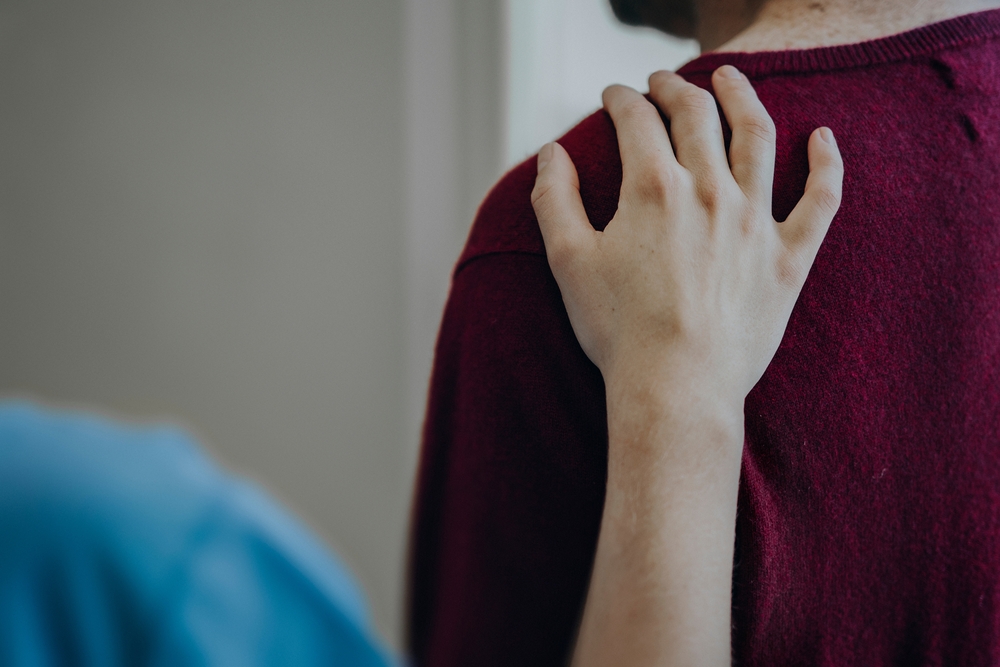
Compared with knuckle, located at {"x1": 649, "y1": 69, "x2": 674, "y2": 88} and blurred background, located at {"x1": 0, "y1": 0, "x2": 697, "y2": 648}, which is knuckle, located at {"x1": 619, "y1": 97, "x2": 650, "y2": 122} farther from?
blurred background, located at {"x1": 0, "y1": 0, "x2": 697, "y2": 648}

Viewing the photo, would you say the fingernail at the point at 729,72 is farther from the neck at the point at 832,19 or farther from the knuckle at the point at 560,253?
the knuckle at the point at 560,253

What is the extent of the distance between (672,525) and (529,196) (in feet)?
0.73

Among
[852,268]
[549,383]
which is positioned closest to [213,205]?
[549,383]

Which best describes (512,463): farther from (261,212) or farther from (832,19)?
(261,212)

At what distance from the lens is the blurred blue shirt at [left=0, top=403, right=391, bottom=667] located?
0.41 meters

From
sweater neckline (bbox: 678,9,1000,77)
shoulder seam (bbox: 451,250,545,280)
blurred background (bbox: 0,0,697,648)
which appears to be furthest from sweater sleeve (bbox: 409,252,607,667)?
blurred background (bbox: 0,0,697,648)

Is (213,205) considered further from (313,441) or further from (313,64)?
(313,441)

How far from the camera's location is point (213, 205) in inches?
45.9

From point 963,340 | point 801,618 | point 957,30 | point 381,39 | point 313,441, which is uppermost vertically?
point 381,39

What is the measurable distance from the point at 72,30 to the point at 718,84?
121 cm

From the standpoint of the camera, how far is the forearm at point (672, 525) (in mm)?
342

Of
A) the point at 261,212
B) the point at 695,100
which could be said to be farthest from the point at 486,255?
the point at 261,212

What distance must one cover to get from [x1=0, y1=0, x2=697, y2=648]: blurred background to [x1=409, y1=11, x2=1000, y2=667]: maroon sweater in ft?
1.99

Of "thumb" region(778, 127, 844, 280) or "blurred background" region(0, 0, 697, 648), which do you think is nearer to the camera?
"thumb" region(778, 127, 844, 280)
